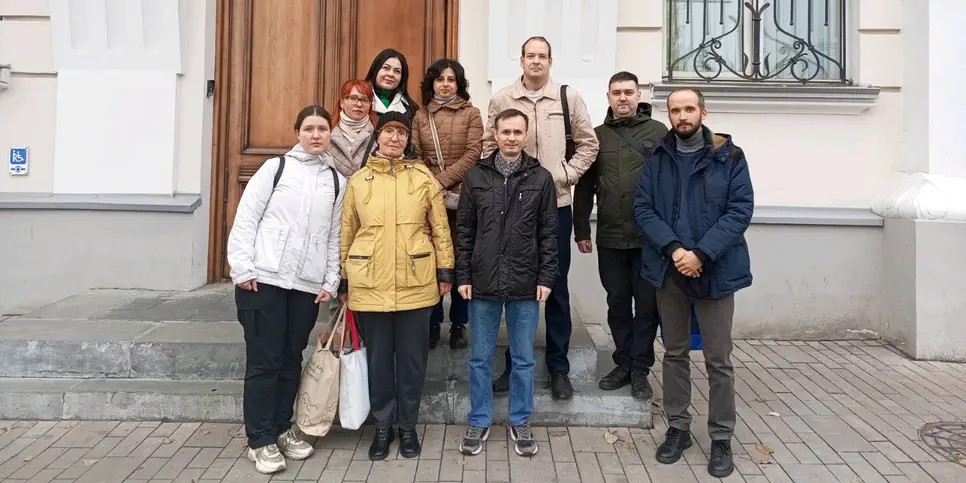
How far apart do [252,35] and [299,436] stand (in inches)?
158

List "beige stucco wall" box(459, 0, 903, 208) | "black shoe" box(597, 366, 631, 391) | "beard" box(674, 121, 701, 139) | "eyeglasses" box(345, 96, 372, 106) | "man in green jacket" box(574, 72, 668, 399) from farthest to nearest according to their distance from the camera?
"beige stucco wall" box(459, 0, 903, 208)
"black shoe" box(597, 366, 631, 391)
"man in green jacket" box(574, 72, 668, 399)
"eyeglasses" box(345, 96, 372, 106)
"beard" box(674, 121, 701, 139)

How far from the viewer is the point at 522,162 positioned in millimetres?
3439

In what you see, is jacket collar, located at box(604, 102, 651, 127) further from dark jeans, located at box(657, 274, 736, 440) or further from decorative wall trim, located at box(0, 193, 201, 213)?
decorative wall trim, located at box(0, 193, 201, 213)

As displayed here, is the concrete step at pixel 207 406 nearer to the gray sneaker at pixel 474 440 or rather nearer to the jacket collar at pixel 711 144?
the gray sneaker at pixel 474 440

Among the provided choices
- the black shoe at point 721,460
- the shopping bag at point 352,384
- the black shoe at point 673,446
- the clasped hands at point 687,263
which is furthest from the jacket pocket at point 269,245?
the black shoe at point 721,460

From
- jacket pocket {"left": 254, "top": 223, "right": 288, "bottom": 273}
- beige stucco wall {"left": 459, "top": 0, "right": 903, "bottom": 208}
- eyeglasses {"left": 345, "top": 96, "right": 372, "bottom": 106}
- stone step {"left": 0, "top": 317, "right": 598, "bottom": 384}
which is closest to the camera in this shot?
jacket pocket {"left": 254, "top": 223, "right": 288, "bottom": 273}

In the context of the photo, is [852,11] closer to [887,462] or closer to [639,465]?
[887,462]

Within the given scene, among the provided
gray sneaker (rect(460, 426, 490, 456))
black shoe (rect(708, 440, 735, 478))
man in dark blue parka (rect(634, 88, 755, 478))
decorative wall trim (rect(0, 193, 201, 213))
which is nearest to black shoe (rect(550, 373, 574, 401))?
gray sneaker (rect(460, 426, 490, 456))

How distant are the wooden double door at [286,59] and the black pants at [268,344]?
2.95m

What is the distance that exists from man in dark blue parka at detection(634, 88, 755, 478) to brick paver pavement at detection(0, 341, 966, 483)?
0.31 metres

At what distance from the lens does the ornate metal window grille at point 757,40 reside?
233 inches

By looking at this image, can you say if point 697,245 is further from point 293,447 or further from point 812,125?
point 812,125

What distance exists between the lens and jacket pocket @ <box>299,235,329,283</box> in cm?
331

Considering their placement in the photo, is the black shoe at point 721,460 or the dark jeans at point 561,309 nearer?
the black shoe at point 721,460
